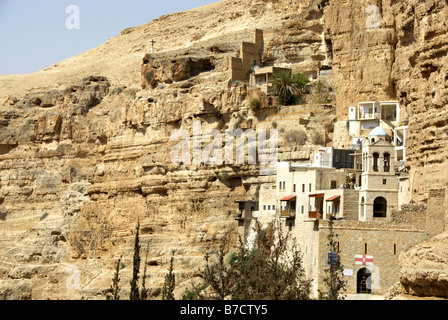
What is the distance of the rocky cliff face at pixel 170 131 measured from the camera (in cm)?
4929

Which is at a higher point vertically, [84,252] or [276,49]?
[276,49]

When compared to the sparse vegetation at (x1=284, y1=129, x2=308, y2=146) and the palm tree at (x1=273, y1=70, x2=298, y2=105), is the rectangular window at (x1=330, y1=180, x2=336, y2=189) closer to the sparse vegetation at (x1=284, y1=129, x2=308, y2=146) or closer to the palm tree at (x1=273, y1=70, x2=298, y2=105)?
the sparse vegetation at (x1=284, y1=129, x2=308, y2=146)

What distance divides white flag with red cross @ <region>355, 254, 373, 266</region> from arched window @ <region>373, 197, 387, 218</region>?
18.6 ft

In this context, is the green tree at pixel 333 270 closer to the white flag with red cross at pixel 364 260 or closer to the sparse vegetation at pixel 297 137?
the white flag with red cross at pixel 364 260

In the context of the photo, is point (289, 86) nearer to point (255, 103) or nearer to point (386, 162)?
point (255, 103)

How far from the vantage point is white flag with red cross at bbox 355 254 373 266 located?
37.9 meters

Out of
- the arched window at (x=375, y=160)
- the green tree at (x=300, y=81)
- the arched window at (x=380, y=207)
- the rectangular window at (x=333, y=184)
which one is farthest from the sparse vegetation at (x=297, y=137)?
the arched window at (x=380, y=207)

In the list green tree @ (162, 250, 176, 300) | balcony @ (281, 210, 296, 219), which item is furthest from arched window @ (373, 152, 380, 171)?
green tree @ (162, 250, 176, 300)

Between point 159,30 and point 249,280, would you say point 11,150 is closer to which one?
point 159,30

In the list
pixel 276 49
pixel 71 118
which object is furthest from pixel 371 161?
pixel 71 118
